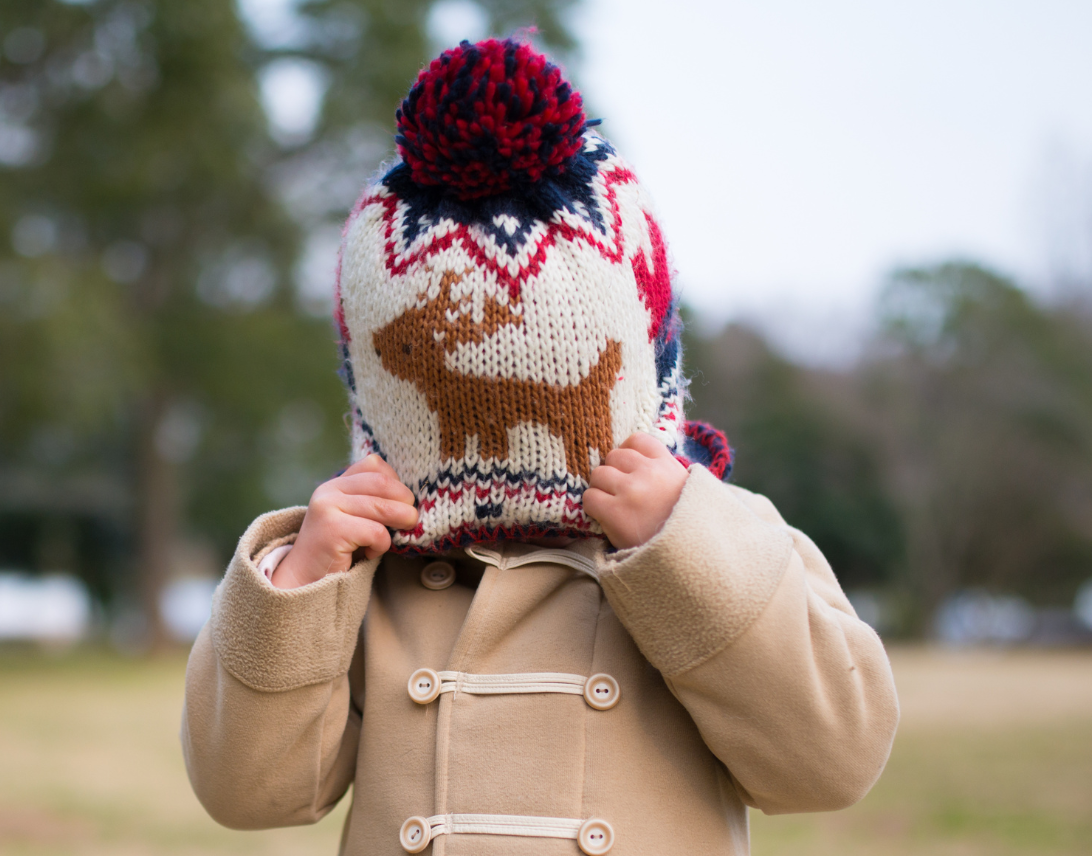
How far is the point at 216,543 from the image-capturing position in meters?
22.8

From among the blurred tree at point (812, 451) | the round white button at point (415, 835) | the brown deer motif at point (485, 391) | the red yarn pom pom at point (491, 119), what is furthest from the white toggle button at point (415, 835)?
the blurred tree at point (812, 451)

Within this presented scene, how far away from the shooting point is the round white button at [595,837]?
3.75ft

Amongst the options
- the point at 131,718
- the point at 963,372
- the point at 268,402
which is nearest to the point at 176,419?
the point at 268,402

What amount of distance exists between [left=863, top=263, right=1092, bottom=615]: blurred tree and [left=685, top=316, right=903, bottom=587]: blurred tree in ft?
1.68

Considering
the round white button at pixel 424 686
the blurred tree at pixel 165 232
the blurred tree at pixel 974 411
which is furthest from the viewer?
the blurred tree at pixel 974 411

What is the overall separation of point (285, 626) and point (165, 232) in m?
15.1

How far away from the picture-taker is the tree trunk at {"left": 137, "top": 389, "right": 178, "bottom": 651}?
15.8 meters

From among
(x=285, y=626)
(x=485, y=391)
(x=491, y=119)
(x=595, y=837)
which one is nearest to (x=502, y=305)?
(x=485, y=391)

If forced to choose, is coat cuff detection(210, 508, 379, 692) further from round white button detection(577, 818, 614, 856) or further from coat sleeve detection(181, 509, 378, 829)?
round white button detection(577, 818, 614, 856)

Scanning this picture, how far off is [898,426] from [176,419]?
1290 cm

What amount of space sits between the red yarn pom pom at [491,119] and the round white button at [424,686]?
587 mm

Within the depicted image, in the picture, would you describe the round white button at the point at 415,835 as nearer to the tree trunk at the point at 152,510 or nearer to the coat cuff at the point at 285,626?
the coat cuff at the point at 285,626

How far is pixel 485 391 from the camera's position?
1218 millimetres

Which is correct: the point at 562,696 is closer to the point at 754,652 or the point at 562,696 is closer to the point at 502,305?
the point at 754,652
